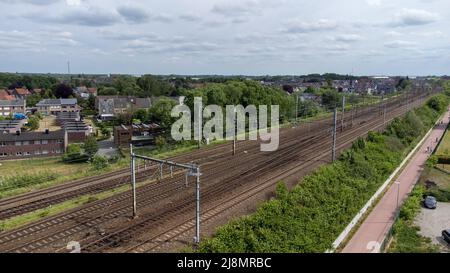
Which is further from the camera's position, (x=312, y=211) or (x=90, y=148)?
(x=90, y=148)

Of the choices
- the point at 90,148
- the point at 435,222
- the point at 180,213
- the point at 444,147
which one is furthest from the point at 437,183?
the point at 90,148

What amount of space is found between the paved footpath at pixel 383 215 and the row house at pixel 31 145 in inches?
1292

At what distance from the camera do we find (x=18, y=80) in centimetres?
12050

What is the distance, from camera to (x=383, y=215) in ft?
55.0

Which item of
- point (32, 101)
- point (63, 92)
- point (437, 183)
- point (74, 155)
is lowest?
point (74, 155)

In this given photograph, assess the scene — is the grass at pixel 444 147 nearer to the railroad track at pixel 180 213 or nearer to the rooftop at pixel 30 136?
the railroad track at pixel 180 213

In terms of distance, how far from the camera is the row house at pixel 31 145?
3747cm

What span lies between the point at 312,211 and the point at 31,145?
3371 centimetres

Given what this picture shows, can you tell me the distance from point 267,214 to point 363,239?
4.14 m

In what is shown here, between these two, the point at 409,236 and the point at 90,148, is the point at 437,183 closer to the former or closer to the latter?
the point at 409,236

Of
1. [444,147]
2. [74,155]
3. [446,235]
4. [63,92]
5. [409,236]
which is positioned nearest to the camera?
[446,235]

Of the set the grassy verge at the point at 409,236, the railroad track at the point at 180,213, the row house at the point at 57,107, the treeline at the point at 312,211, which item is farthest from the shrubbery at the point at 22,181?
the row house at the point at 57,107

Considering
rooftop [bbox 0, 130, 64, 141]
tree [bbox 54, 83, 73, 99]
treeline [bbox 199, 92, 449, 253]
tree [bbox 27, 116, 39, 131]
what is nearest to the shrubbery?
treeline [bbox 199, 92, 449, 253]
